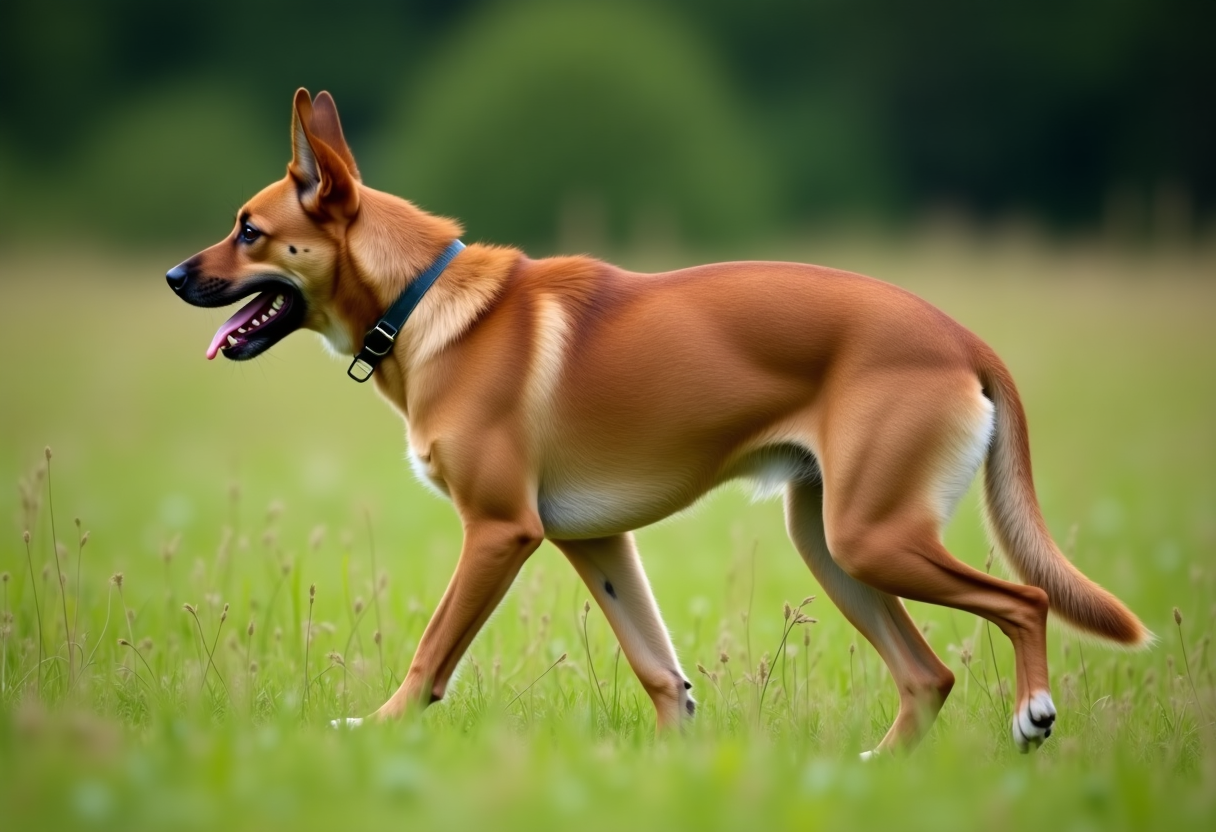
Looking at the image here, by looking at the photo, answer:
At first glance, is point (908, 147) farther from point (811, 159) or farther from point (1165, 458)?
point (1165, 458)

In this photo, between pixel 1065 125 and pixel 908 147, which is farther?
Result: pixel 908 147

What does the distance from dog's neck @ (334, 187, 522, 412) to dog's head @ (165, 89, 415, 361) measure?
0.01 meters

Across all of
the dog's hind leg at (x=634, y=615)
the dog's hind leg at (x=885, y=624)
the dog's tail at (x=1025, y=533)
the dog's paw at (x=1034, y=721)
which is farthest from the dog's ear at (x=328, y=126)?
the dog's paw at (x=1034, y=721)

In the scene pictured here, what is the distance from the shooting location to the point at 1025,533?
14.1 feet

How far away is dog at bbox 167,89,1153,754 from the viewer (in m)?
4.05

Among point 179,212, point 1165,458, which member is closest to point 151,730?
point 1165,458

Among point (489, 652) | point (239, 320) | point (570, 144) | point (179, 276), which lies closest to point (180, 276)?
point (179, 276)

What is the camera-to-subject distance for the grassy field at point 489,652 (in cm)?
305

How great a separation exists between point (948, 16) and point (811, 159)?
20.2 feet

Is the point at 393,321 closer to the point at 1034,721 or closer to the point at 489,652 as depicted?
the point at 489,652

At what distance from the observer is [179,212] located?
29312 mm

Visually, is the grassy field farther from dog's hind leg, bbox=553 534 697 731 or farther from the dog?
the dog

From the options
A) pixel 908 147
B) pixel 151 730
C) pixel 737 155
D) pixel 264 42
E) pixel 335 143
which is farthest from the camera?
pixel 264 42

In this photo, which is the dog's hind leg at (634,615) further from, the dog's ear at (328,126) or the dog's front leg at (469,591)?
the dog's ear at (328,126)
